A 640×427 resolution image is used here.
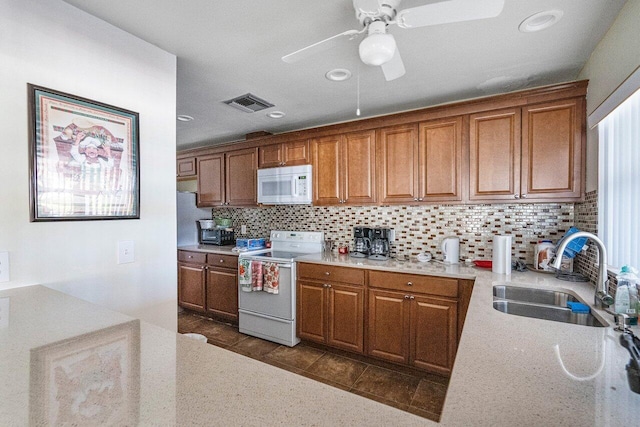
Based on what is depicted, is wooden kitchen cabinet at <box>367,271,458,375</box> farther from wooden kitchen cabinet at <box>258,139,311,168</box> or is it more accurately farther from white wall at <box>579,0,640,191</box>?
wooden kitchen cabinet at <box>258,139,311,168</box>

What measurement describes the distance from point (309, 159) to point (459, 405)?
2.83 m

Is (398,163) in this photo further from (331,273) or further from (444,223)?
(331,273)

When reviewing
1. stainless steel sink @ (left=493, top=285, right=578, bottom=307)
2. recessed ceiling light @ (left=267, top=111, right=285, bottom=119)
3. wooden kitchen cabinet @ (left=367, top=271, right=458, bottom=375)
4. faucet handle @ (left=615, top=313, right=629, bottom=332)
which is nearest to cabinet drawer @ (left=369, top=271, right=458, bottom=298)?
wooden kitchen cabinet @ (left=367, top=271, right=458, bottom=375)

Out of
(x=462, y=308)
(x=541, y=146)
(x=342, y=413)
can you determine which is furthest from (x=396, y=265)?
(x=342, y=413)

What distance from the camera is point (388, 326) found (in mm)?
2525

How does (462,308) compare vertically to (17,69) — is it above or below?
below

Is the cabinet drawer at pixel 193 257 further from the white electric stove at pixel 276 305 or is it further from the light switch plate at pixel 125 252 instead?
the light switch plate at pixel 125 252

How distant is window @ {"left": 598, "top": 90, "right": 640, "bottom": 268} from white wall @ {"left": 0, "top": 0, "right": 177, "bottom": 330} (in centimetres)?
256

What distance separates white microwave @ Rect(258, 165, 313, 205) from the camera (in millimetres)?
3234

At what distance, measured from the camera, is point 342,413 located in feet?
1.82

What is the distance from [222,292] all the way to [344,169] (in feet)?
6.72

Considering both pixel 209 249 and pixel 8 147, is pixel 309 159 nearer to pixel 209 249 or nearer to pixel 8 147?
pixel 209 249

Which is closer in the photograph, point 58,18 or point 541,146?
point 58,18

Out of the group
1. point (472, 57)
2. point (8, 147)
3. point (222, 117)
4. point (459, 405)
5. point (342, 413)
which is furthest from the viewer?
point (222, 117)
